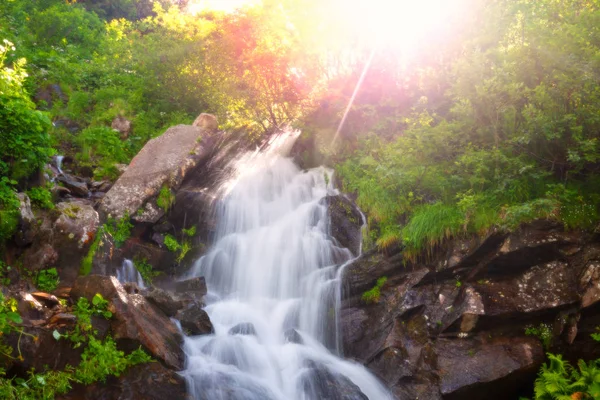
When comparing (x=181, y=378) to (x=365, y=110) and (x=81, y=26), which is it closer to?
(x=365, y=110)

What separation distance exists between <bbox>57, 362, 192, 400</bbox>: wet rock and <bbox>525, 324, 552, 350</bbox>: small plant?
589cm

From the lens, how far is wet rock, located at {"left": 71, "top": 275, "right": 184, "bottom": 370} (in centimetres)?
677

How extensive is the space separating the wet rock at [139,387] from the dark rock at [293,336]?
2.54 m

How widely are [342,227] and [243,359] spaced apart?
4422 millimetres

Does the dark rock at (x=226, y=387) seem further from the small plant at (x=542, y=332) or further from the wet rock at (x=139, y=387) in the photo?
the small plant at (x=542, y=332)

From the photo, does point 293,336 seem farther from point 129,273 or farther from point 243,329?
point 129,273

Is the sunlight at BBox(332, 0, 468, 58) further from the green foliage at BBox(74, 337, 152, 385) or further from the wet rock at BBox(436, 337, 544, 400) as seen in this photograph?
the green foliage at BBox(74, 337, 152, 385)

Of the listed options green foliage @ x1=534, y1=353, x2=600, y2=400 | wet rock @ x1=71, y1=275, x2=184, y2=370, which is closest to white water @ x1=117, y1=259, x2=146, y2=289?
wet rock @ x1=71, y1=275, x2=184, y2=370

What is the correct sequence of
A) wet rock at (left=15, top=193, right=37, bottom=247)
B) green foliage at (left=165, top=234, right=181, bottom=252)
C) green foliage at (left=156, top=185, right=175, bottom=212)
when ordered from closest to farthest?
wet rock at (left=15, top=193, right=37, bottom=247) < green foliage at (left=165, top=234, right=181, bottom=252) < green foliage at (left=156, top=185, right=175, bottom=212)

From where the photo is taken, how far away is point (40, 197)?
841cm

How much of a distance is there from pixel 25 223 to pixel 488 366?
8640mm

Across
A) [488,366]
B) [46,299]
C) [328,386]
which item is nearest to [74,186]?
[46,299]

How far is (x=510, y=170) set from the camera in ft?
28.0

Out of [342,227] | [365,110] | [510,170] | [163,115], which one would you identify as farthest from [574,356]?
[163,115]
